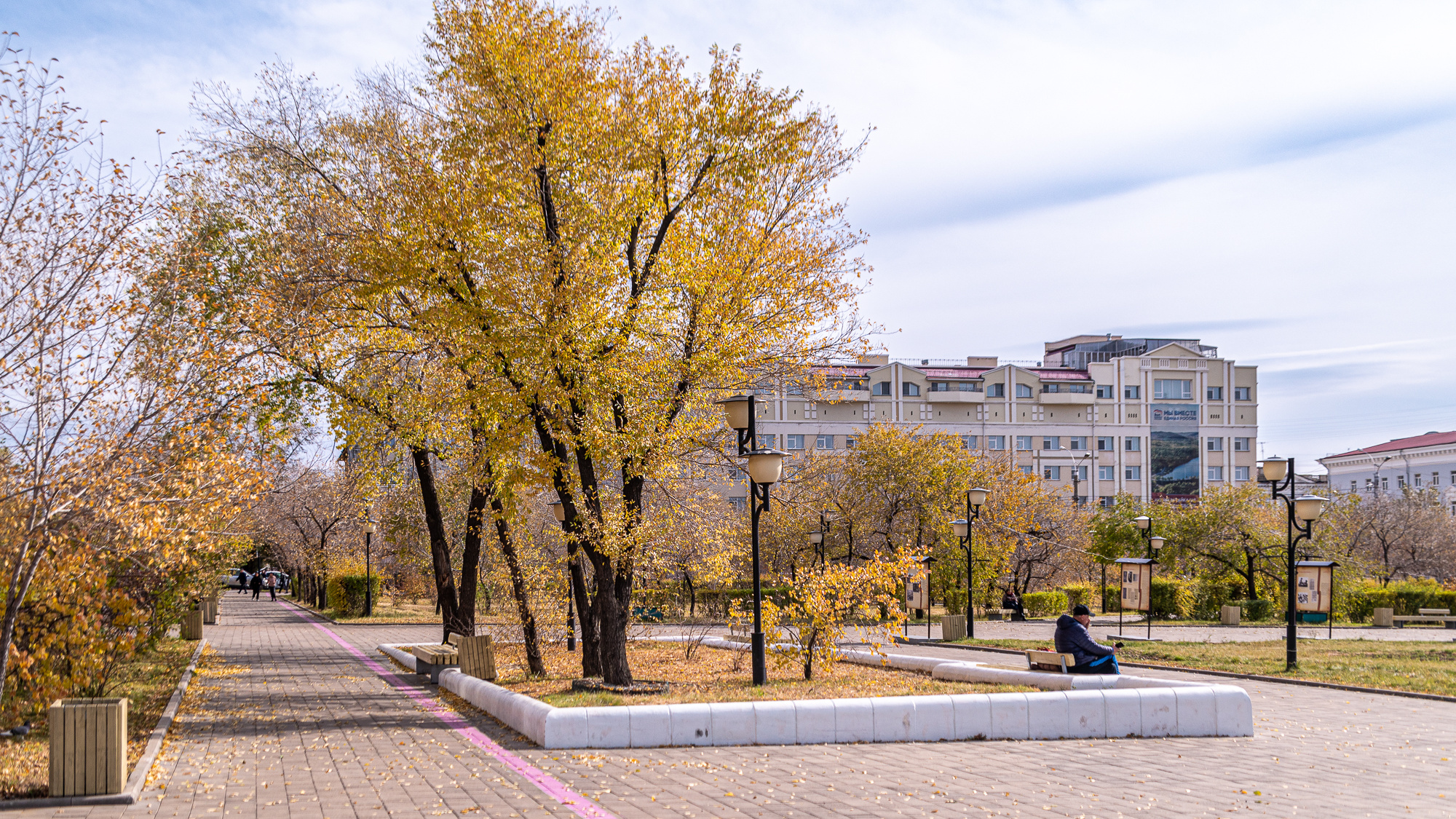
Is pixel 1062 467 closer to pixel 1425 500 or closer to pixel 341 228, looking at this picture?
pixel 1425 500

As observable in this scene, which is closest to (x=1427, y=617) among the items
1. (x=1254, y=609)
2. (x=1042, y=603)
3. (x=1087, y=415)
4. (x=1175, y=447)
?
(x=1254, y=609)

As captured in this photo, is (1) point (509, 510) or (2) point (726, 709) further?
(1) point (509, 510)

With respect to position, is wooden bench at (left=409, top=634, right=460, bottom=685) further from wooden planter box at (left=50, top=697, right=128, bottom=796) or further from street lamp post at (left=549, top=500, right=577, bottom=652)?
wooden planter box at (left=50, top=697, right=128, bottom=796)

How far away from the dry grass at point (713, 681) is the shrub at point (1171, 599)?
23404mm

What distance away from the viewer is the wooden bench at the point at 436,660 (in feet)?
55.0

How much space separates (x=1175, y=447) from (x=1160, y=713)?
8390 centimetres

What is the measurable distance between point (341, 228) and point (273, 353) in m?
2.37

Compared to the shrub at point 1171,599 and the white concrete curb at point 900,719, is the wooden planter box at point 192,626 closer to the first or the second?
the white concrete curb at point 900,719

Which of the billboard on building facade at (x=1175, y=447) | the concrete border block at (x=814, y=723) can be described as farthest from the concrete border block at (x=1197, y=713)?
the billboard on building facade at (x=1175, y=447)

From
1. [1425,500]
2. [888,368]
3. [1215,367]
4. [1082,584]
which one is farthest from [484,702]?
[1215,367]

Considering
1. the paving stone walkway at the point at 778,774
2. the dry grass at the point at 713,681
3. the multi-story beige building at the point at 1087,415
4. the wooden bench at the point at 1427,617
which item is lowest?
the wooden bench at the point at 1427,617

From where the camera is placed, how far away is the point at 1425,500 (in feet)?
207

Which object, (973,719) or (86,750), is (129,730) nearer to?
(86,750)

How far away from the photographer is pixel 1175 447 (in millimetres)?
89500
